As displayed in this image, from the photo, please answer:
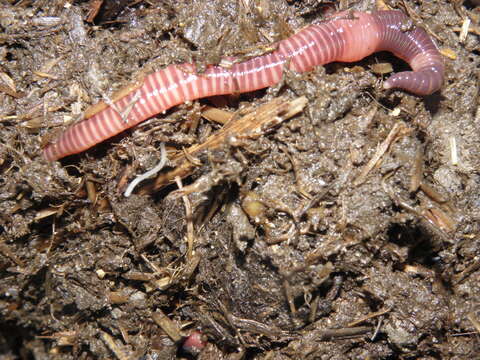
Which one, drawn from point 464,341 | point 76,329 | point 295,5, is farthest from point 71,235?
point 464,341

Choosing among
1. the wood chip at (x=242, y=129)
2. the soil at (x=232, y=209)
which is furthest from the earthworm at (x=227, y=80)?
the wood chip at (x=242, y=129)

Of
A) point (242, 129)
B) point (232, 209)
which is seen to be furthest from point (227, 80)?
point (232, 209)

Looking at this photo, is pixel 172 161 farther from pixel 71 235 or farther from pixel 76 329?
pixel 76 329

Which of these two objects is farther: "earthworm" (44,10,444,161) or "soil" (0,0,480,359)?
"earthworm" (44,10,444,161)

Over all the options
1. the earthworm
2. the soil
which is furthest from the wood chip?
the earthworm

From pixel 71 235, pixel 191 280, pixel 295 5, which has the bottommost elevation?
pixel 191 280

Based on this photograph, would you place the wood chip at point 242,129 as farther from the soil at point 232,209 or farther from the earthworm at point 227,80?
the earthworm at point 227,80

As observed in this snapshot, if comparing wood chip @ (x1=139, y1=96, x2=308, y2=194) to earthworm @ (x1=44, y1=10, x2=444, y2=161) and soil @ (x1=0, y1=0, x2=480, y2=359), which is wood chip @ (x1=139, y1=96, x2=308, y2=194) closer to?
soil @ (x1=0, y1=0, x2=480, y2=359)
